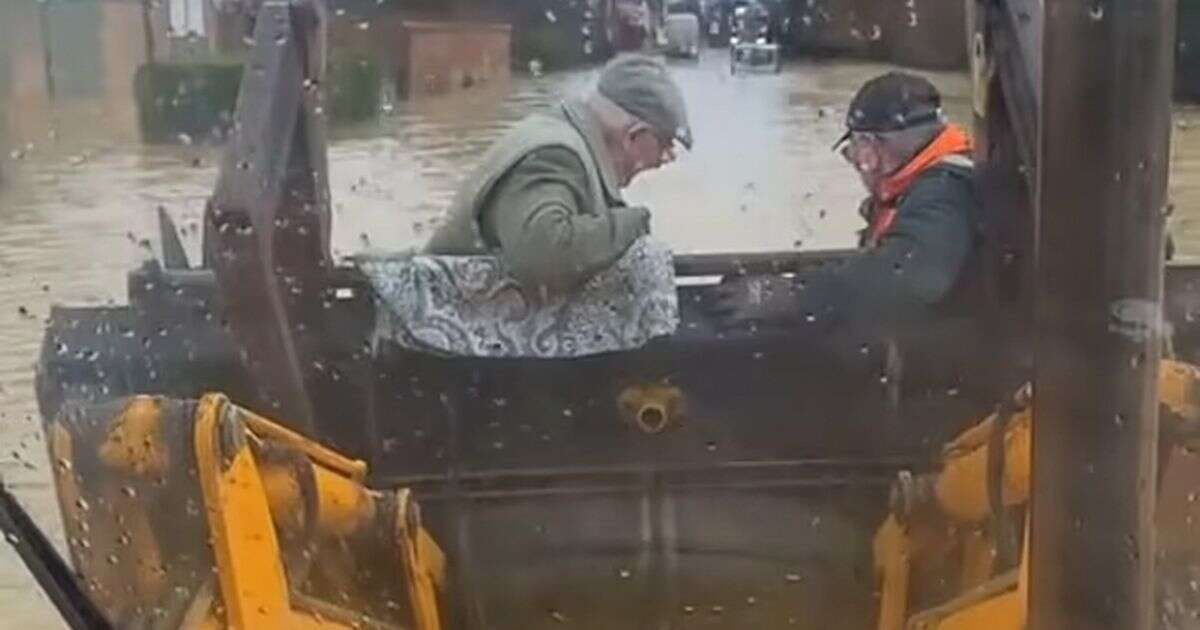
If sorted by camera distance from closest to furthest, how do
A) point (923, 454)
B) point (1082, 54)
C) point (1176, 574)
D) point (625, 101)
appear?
point (1082, 54)
point (1176, 574)
point (625, 101)
point (923, 454)

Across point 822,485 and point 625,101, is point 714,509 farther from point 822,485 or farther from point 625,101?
point 625,101

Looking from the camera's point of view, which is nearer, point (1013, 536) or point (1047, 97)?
point (1047, 97)

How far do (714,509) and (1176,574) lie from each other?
50cm

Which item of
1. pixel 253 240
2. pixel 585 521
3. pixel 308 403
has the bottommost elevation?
pixel 585 521

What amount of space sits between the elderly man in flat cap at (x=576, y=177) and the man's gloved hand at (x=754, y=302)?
10cm

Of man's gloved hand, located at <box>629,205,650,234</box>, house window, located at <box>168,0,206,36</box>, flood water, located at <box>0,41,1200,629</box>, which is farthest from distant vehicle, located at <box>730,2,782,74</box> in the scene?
house window, located at <box>168,0,206,36</box>

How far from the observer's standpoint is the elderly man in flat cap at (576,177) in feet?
5.54

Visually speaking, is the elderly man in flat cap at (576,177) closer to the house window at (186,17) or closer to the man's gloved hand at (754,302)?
the man's gloved hand at (754,302)

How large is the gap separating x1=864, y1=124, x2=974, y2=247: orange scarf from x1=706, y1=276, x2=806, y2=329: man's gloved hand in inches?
3.6

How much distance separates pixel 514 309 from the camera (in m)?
1.76

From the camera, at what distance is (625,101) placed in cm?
169

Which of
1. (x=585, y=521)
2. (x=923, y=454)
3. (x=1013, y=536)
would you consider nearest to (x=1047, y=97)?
(x=1013, y=536)

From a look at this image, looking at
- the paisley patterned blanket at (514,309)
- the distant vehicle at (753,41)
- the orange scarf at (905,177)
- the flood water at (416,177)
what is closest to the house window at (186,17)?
the flood water at (416,177)

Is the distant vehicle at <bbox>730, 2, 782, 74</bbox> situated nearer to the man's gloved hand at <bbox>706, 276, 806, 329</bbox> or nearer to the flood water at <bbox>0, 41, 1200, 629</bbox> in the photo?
the flood water at <bbox>0, 41, 1200, 629</bbox>
